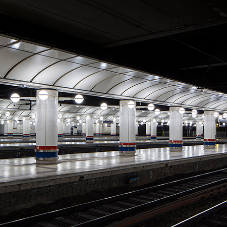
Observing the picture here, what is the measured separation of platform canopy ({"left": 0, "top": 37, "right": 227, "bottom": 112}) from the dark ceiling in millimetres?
461

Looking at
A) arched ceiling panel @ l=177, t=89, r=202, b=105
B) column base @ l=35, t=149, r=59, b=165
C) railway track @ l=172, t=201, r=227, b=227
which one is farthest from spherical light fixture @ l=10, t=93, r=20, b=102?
arched ceiling panel @ l=177, t=89, r=202, b=105

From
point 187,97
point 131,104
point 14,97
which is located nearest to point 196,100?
point 187,97

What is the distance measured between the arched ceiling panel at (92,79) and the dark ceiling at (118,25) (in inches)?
73.0

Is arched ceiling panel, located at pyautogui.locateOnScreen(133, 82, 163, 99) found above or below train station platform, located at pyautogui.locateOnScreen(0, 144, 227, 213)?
above

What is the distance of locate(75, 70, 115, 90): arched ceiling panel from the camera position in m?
12.7

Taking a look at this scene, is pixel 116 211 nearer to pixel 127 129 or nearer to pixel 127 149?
pixel 127 149

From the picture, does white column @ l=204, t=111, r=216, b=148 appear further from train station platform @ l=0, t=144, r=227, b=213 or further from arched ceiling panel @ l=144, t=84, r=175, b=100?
train station platform @ l=0, t=144, r=227, b=213

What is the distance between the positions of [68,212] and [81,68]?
579 centimetres

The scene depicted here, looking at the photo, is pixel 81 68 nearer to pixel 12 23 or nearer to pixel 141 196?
pixel 12 23

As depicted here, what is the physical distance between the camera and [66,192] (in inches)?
430

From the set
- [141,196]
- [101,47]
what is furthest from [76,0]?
[141,196]

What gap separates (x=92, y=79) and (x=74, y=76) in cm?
106

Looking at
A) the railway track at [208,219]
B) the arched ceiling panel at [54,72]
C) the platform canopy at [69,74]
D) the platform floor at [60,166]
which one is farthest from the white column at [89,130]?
the railway track at [208,219]

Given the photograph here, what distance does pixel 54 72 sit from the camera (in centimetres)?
1190
